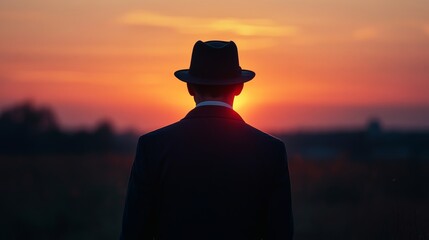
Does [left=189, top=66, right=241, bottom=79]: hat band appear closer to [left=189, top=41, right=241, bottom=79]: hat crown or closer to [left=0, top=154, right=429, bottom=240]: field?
[left=189, top=41, right=241, bottom=79]: hat crown

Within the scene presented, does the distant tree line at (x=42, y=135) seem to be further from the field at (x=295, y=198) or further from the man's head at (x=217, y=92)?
the man's head at (x=217, y=92)

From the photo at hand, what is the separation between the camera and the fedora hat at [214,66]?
4.70 metres

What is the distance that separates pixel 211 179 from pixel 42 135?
201ft

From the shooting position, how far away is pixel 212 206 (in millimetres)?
4535

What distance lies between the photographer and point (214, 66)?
477cm

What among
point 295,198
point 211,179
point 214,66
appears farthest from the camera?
point 295,198

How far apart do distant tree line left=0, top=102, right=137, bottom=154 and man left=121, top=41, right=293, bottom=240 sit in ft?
175

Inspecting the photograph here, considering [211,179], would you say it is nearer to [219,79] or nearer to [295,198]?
[219,79]

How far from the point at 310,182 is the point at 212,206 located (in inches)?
704

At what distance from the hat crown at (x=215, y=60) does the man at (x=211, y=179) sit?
0.33ft

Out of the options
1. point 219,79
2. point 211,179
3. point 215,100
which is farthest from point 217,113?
point 211,179

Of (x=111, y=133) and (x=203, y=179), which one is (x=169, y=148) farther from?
(x=111, y=133)

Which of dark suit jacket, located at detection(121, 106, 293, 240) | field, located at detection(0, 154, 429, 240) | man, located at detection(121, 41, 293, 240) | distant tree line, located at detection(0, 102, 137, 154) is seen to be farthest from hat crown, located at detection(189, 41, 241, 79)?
distant tree line, located at detection(0, 102, 137, 154)

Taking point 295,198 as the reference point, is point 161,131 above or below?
above
